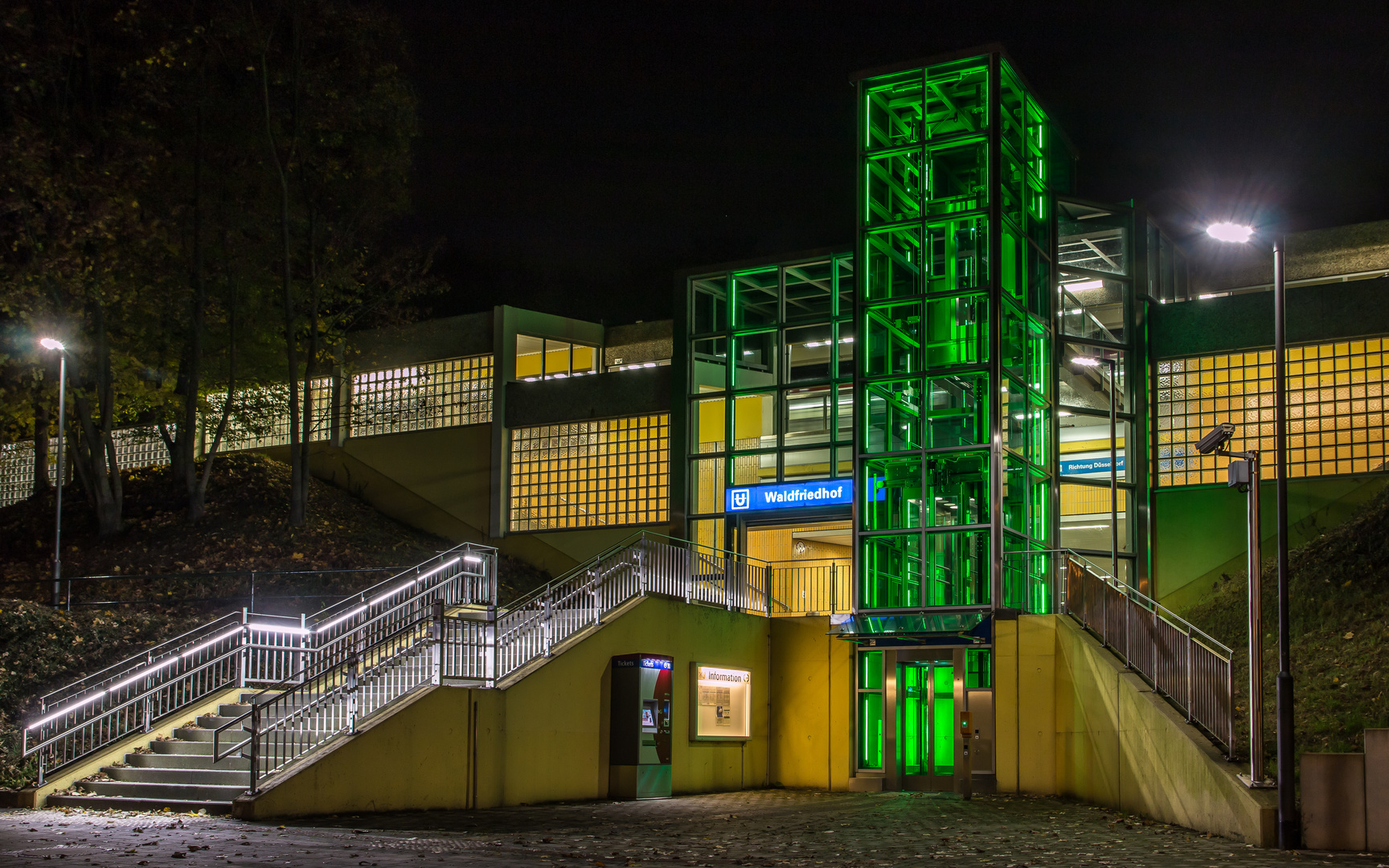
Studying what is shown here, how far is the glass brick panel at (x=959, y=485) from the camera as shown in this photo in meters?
23.3

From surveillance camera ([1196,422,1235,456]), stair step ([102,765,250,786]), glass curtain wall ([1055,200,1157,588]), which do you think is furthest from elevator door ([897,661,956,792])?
stair step ([102,765,250,786])

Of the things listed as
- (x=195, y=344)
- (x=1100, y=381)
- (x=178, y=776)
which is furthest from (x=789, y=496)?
(x=195, y=344)

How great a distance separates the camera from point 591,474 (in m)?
30.3

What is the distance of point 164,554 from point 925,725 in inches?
702

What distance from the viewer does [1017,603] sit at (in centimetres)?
2278

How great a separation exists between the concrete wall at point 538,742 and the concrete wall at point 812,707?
Answer: 277mm

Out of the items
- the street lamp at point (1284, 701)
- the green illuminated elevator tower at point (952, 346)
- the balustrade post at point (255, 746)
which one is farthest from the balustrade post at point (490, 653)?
the street lamp at point (1284, 701)

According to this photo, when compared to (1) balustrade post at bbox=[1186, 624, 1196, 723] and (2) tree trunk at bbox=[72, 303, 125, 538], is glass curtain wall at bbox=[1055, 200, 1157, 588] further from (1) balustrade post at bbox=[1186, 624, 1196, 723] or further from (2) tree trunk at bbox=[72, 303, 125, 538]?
(2) tree trunk at bbox=[72, 303, 125, 538]

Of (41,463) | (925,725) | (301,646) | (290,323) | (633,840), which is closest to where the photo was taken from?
(633,840)

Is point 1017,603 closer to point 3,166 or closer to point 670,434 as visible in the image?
point 670,434

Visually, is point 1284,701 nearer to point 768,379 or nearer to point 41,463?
point 768,379

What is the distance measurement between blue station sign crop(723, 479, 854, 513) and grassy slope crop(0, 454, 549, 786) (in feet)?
16.6

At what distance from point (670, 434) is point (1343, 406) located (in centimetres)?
1314

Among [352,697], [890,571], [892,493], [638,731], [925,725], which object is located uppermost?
[892,493]
